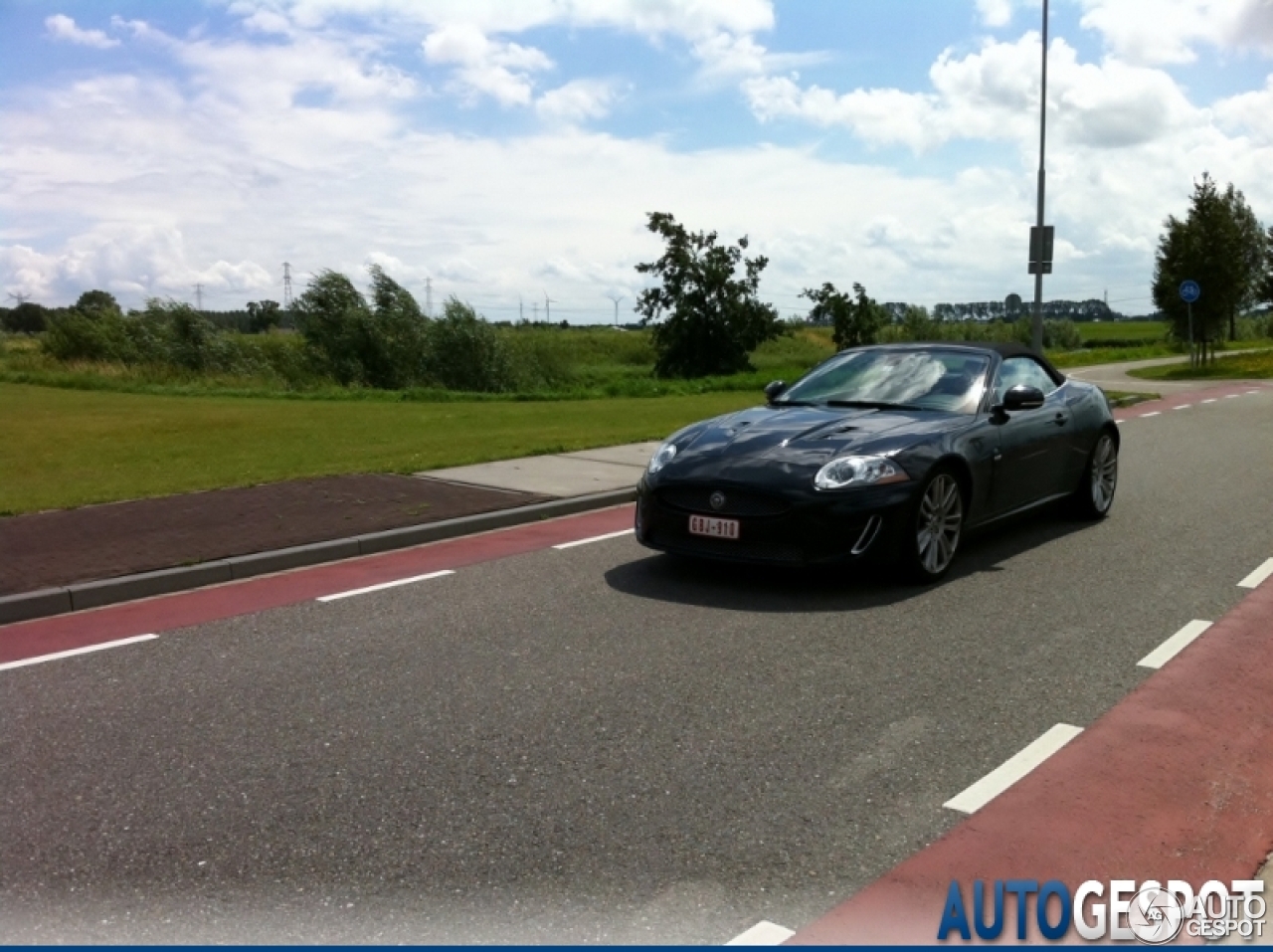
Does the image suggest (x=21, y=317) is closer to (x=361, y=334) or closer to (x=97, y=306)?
(x=97, y=306)

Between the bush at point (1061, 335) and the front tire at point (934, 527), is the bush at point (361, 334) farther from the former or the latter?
the bush at point (1061, 335)

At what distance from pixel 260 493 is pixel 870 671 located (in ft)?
21.2

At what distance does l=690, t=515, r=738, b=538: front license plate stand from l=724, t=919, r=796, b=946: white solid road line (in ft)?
12.6

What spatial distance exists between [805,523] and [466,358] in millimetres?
28288

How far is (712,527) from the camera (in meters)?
7.09

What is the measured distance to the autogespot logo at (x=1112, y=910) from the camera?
3.30 metres

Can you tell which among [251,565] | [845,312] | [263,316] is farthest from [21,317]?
[251,565]

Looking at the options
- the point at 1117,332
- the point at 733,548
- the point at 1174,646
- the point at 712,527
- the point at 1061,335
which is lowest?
the point at 1174,646

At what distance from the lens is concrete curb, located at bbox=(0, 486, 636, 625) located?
689 cm

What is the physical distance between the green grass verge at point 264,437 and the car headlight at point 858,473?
5.86m

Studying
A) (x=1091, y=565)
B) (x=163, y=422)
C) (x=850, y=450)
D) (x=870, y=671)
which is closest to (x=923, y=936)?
(x=870, y=671)

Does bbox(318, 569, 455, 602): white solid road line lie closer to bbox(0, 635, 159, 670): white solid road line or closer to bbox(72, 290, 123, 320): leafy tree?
bbox(0, 635, 159, 670): white solid road line

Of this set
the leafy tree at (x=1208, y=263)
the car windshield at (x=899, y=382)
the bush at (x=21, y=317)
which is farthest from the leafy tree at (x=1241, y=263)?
the bush at (x=21, y=317)

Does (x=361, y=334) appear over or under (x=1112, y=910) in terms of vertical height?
over
